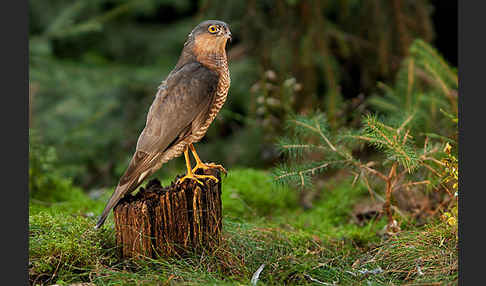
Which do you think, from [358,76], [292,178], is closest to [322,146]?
[292,178]

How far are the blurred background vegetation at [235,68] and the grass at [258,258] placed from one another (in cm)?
133

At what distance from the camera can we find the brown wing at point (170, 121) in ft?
11.0

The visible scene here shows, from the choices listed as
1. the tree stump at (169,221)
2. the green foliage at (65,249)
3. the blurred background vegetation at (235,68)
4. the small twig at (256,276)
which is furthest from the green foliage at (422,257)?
the blurred background vegetation at (235,68)

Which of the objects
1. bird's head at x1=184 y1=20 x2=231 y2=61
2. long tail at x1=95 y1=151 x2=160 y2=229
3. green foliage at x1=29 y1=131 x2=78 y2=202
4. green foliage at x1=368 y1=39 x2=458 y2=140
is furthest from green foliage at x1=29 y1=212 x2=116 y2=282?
green foliage at x1=368 y1=39 x2=458 y2=140

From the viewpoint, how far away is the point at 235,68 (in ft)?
20.3

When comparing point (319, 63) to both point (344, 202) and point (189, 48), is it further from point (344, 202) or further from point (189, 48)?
point (189, 48)

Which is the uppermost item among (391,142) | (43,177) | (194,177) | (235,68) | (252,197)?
(235,68)

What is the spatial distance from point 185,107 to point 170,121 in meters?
0.14

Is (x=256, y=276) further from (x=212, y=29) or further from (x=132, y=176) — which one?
(x=212, y=29)

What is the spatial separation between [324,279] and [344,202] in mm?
A: 1761

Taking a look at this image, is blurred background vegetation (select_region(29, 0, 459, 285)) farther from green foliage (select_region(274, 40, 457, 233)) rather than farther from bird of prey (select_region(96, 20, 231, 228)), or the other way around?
bird of prey (select_region(96, 20, 231, 228))

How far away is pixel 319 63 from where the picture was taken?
5871mm

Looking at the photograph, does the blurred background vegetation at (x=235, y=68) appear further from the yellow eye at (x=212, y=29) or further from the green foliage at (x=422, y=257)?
the green foliage at (x=422, y=257)

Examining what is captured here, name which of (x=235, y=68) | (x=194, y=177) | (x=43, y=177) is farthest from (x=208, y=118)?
(x=235, y=68)
